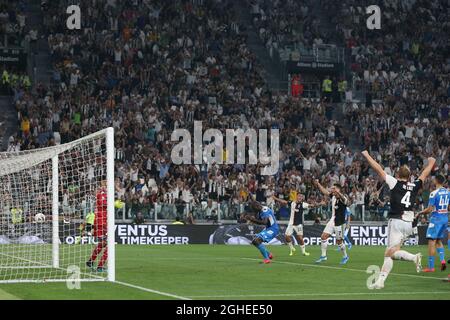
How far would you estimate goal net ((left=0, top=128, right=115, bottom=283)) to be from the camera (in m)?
20.9

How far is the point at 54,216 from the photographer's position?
22.9 m

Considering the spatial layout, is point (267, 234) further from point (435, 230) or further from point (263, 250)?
point (435, 230)

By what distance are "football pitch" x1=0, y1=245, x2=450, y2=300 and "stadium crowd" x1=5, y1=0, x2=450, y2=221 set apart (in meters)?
11.4

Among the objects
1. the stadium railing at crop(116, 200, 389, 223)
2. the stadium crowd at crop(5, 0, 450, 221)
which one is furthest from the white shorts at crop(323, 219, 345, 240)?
the stadium crowd at crop(5, 0, 450, 221)

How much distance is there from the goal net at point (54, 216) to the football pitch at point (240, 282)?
1012 millimetres

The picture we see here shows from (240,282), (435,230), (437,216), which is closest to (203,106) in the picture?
(437,216)

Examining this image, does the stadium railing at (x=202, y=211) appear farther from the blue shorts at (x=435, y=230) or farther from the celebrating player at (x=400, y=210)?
the celebrating player at (x=400, y=210)

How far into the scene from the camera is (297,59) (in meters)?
51.7

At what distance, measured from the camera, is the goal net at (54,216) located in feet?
68.6

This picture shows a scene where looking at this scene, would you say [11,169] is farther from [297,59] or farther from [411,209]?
[297,59]

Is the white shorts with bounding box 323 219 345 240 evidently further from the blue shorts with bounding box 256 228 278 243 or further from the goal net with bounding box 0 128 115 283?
the goal net with bounding box 0 128 115 283

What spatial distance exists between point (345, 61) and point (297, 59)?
3471mm

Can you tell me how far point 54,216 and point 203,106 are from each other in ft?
77.1

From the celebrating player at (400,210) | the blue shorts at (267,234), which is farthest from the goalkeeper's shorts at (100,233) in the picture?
the celebrating player at (400,210)
